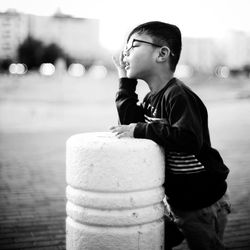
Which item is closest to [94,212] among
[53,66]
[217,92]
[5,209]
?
[5,209]

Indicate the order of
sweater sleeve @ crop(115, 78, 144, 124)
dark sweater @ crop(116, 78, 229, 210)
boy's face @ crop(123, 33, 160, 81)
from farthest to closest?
sweater sleeve @ crop(115, 78, 144, 124)
boy's face @ crop(123, 33, 160, 81)
dark sweater @ crop(116, 78, 229, 210)

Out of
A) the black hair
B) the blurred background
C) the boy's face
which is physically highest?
the black hair

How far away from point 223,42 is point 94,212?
10120mm

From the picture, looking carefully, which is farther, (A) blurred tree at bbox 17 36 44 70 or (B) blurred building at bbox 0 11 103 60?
(A) blurred tree at bbox 17 36 44 70

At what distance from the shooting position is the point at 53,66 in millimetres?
12906

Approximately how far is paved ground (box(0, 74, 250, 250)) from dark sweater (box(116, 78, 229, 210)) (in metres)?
1.36

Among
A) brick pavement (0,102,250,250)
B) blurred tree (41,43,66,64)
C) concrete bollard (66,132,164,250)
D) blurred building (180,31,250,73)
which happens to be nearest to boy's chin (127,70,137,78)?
concrete bollard (66,132,164,250)

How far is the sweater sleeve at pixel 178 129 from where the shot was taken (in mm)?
2080

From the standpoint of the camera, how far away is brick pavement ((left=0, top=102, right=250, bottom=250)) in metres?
3.65

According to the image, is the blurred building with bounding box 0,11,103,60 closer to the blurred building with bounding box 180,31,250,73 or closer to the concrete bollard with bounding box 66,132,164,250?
the blurred building with bounding box 180,31,250,73

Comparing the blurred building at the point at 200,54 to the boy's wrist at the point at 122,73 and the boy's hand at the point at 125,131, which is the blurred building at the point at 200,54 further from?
the boy's hand at the point at 125,131

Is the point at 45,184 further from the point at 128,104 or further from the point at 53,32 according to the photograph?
the point at 53,32

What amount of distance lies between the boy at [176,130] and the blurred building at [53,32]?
6498 mm

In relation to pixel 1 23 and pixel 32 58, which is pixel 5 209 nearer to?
pixel 1 23
